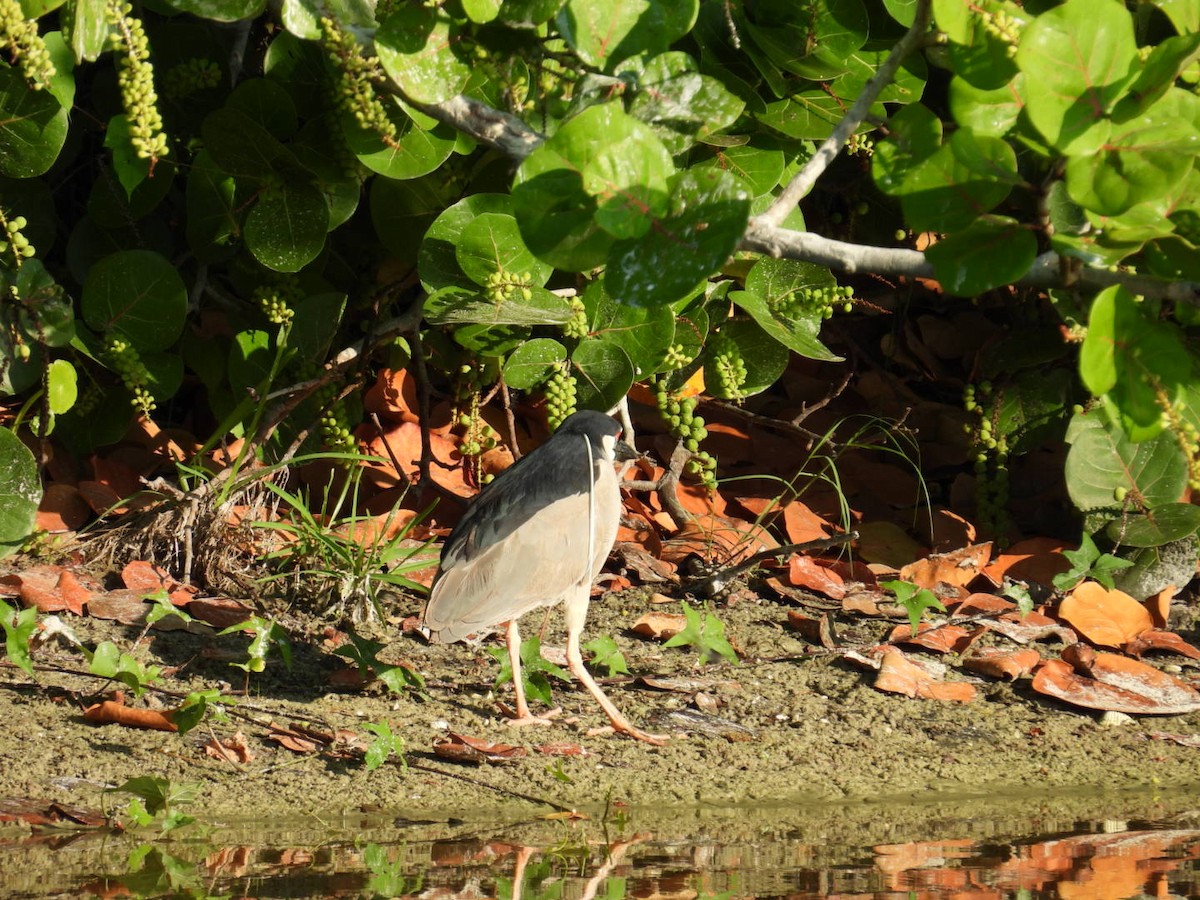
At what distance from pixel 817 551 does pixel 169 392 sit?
225 cm

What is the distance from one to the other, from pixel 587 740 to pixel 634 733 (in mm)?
127

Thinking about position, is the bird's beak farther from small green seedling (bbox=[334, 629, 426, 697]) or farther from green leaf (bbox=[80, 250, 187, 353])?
green leaf (bbox=[80, 250, 187, 353])

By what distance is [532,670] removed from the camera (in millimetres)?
3785

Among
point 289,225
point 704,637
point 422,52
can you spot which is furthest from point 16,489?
point 704,637

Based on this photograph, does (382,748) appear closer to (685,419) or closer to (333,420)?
(333,420)

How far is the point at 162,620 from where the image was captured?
4012 millimetres

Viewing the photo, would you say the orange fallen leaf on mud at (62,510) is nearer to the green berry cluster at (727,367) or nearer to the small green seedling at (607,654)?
the small green seedling at (607,654)

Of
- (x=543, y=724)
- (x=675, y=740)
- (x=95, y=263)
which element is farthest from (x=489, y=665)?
(x=95, y=263)

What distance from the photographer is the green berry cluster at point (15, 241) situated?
3.84 metres

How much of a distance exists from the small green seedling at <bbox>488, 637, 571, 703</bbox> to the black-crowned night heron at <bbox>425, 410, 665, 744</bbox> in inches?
1.1

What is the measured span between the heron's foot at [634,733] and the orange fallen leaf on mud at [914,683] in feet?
2.32

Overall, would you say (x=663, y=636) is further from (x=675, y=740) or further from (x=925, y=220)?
(x=925, y=220)

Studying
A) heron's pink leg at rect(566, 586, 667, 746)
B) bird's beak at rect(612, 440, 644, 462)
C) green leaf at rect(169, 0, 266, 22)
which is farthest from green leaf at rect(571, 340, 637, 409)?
green leaf at rect(169, 0, 266, 22)

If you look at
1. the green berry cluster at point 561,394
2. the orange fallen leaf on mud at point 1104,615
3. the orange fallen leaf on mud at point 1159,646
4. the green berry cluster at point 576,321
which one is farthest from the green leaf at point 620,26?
the orange fallen leaf on mud at point 1159,646
